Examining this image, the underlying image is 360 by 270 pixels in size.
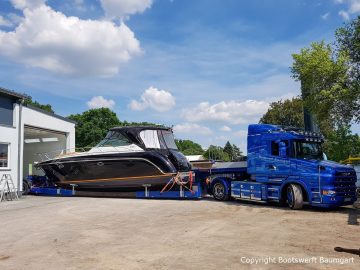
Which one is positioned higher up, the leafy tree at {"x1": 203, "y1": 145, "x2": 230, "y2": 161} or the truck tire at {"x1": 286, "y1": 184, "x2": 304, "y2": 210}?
the leafy tree at {"x1": 203, "y1": 145, "x2": 230, "y2": 161}

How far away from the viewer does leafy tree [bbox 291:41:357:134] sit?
47.9 feet

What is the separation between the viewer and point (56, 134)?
82.2ft

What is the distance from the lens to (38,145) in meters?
26.3

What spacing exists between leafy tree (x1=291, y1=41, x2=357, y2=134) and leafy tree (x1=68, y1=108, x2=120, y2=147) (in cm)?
3879

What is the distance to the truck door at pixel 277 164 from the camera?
574 inches

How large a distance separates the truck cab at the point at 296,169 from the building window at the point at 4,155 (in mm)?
Result: 10577

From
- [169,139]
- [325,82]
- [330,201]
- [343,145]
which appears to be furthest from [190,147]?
[330,201]

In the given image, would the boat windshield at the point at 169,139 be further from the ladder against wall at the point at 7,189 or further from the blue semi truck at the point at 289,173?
the ladder against wall at the point at 7,189

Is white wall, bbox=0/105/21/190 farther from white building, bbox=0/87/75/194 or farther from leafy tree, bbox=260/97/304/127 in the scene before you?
leafy tree, bbox=260/97/304/127

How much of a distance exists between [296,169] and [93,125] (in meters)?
41.5

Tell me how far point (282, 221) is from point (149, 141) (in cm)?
851

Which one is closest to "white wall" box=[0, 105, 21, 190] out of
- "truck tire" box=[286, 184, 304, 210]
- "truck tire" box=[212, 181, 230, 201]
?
"truck tire" box=[212, 181, 230, 201]

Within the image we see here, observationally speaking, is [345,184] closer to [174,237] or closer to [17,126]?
[174,237]

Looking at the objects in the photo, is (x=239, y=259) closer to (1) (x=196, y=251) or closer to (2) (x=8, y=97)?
(1) (x=196, y=251)
